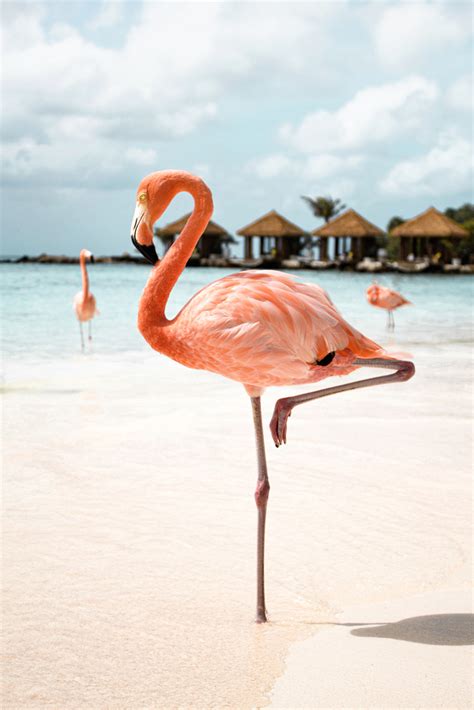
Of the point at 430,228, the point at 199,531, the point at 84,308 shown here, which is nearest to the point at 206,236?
the point at 430,228

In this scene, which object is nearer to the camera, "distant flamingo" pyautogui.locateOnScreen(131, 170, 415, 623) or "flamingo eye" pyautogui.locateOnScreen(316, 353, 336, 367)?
"distant flamingo" pyautogui.locateOnScreen(131, 170, 415, 623)

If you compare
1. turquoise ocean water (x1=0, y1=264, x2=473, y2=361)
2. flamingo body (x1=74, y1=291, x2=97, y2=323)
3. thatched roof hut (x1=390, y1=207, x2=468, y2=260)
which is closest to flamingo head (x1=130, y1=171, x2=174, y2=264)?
turquoise ocean water (x1=0, y1=264, x2=473, y2=361)

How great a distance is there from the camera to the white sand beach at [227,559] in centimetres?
253

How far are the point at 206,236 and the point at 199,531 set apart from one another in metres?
54.7

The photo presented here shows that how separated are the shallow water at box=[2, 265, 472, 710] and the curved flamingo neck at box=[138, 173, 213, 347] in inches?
41.9

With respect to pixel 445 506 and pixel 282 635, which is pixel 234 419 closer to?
pixel 445 506

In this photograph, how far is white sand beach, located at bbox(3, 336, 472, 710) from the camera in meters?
2.53

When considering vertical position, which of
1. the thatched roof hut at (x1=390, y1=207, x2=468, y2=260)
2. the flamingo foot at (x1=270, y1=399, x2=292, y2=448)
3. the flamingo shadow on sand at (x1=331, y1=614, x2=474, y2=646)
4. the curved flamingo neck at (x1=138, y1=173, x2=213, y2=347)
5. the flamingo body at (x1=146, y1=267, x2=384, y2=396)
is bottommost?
the flamingo shadow on sand at (x1=331, y1=614, x2=474, y2=646)

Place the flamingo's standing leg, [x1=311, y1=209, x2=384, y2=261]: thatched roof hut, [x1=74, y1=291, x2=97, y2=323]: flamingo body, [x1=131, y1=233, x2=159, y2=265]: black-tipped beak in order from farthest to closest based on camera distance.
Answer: [x1=311, y1=209, x2=384, y2=261]: thatched roof hut < [x1=74, y1=291, x2=97, y2=323]: flamingo body < the flamingo's standing leg < [x1=131, y1=233, x2=159, y2=265]: black-tipped beak

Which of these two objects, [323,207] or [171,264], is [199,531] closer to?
[171,264]

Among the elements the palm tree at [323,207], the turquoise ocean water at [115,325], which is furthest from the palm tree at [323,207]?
the turquoise ocean water at [115,325]

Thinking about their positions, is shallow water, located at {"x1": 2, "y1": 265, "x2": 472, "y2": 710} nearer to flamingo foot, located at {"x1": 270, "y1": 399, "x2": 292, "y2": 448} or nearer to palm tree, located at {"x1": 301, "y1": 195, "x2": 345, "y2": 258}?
flamingo foot, located at {"x1": 270, "y1": 399, "x2": 292, "y2": 448}

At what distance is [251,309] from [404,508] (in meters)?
1.86

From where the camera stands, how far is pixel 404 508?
411cm
